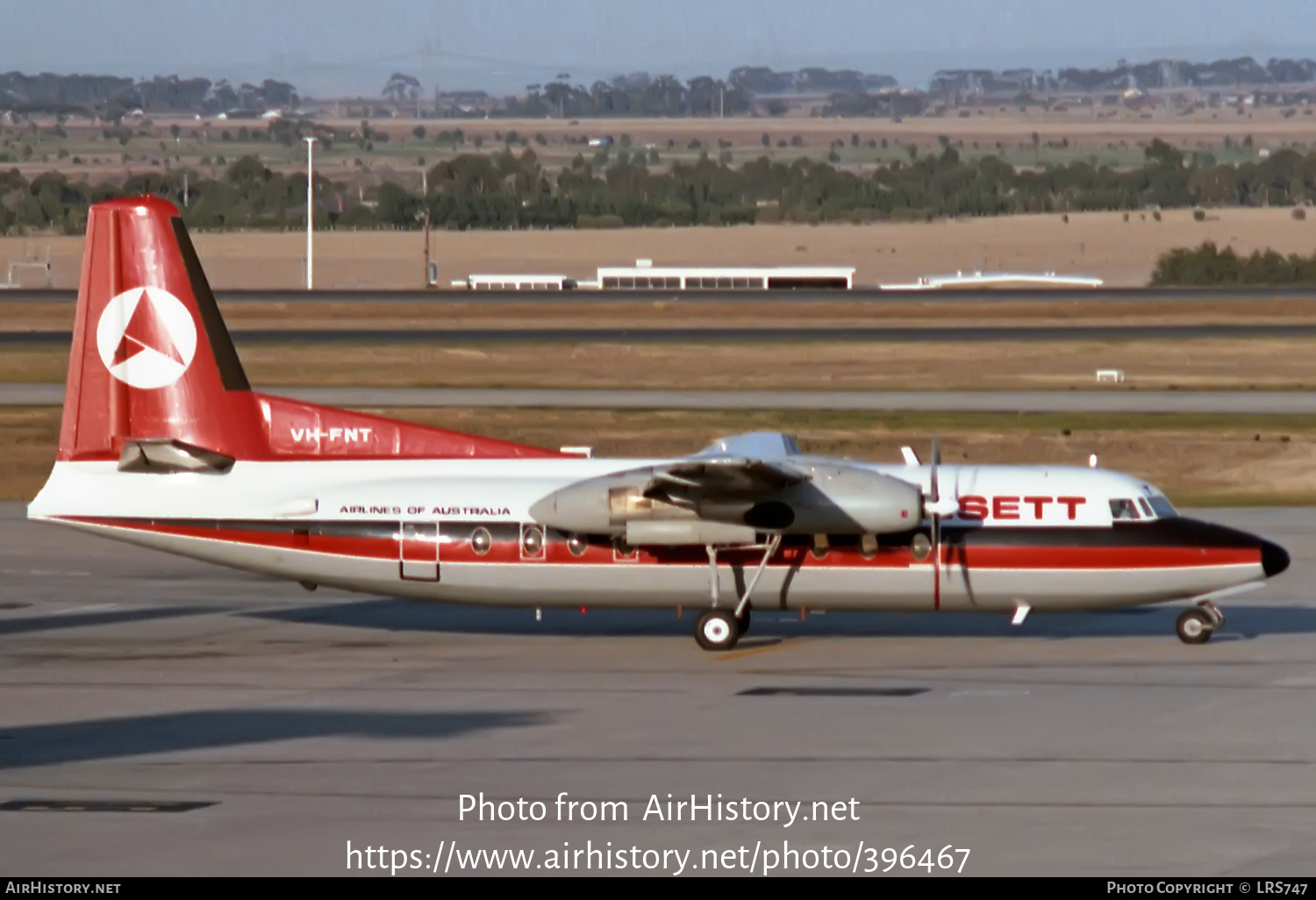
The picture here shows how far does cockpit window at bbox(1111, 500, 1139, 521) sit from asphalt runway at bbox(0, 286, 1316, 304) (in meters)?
65.3

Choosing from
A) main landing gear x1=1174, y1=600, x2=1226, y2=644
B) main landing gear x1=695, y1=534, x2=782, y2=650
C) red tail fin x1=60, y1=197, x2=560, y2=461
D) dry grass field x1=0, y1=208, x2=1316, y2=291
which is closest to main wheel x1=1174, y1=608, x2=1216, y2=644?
main landing gear x1=1174, y1=600, x2=1226, y2=644

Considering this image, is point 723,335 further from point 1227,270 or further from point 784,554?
point 784,554

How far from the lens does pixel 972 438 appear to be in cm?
4781

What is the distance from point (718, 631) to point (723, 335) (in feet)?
158

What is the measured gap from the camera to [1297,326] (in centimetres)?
7594

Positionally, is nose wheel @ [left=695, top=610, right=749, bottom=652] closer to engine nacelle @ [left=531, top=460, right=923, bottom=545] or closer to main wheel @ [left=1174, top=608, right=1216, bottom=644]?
engine nacelle @ [left=531, top=460, right=923, bottom=545]

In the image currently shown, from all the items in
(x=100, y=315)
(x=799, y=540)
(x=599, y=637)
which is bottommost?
(x=599, y=637)

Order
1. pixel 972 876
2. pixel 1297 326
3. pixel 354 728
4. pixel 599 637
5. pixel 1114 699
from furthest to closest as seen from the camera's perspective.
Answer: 1. pixel 1297 326
2. pixel 599 637
3. pixel 1114 699
4. pixel 354 728
5. pixel 972 876

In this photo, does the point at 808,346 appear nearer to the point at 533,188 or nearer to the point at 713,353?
the point at 713,353

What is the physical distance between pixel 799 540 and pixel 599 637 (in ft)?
11.4

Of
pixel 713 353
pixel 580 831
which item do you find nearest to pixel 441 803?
pixel 580 831

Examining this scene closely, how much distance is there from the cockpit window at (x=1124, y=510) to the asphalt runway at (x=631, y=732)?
182 cm

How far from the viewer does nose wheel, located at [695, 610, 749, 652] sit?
2562 centimetres

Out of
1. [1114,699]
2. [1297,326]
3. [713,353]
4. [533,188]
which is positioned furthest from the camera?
[533,188]
